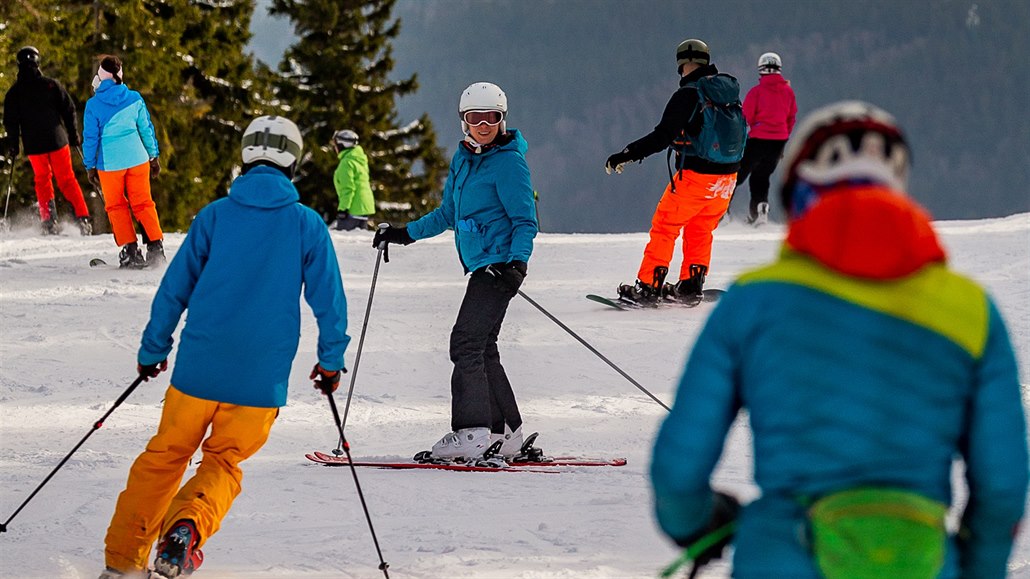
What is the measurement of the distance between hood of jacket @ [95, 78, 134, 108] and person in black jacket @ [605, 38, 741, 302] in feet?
14.7

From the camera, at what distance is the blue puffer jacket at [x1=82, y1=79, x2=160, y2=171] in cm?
1036

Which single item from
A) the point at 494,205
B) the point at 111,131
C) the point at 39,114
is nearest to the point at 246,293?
the point at 494,205

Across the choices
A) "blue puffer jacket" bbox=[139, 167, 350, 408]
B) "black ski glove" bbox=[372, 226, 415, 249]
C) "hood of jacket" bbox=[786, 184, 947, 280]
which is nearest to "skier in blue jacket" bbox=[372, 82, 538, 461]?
"black ski glove" bbox=[372, 226, 415, 249]

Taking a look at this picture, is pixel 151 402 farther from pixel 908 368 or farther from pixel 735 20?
pixel 735 20

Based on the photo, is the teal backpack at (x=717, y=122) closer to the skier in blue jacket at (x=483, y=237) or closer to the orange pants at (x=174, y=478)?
the skier in blue jacket at (x=483, y=237)

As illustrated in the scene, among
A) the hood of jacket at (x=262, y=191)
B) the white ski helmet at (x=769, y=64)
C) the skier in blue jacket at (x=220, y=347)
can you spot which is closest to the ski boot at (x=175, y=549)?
the skier in blue jacket at (x=220, y=347)

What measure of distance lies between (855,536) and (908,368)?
292 mm

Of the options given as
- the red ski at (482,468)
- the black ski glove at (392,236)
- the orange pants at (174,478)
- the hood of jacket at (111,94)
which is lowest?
the red ski at (482,468)

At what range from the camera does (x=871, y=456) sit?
76.9 inches

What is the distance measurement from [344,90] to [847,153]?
34633 mm

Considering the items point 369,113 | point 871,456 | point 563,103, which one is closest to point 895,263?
point 871,456

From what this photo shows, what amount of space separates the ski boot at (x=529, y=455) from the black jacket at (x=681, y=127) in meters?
3.52

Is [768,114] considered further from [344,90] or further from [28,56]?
[344,90]

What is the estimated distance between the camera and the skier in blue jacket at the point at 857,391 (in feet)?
6.31
